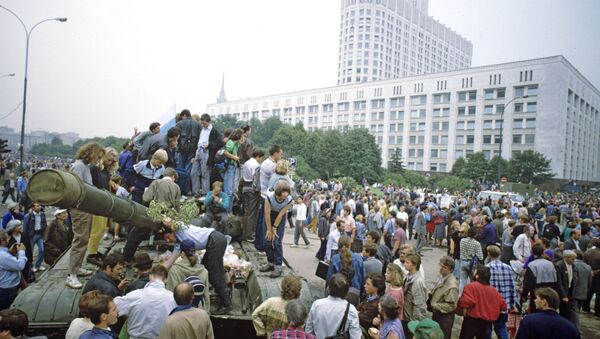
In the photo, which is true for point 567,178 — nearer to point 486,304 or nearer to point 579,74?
point 579,74

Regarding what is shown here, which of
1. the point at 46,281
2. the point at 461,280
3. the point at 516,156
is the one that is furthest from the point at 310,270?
the point at 516,156

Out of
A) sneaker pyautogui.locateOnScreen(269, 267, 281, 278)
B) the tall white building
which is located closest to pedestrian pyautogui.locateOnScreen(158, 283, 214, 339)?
sneaker pyautogui.locateOnScreen(269, 267, 281, 278)

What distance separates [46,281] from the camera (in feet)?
19.5

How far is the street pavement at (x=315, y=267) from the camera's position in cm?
937

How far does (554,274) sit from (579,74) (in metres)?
84.8

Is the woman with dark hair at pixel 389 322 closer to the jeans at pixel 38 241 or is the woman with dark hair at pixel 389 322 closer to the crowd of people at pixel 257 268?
the crowd of people at pixel 257 268

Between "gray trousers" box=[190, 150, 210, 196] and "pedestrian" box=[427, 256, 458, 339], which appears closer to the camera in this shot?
"pedestrian" box=[427, 256, 458, 339]

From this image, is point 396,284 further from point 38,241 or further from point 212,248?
point 38,241

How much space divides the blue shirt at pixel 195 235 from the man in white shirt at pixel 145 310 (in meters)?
1.13

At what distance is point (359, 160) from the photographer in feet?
199

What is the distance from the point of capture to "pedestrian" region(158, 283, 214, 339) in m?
4.00

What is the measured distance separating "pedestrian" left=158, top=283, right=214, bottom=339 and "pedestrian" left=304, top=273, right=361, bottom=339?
47.6 inches

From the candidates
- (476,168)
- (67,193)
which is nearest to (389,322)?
(67,193)

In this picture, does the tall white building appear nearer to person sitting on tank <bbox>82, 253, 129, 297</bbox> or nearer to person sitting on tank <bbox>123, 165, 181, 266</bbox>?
person sitting on tank <bbox>123, 165, 181, 266</bbox>
